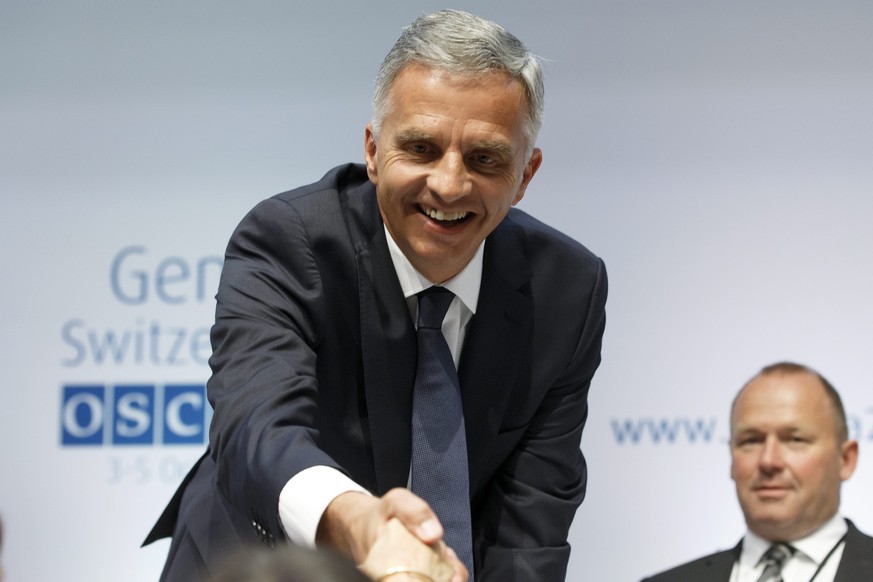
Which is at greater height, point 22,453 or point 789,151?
point 789,151

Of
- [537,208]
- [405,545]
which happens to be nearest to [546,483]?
[405,545]

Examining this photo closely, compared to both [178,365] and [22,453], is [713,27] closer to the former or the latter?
[178,365]

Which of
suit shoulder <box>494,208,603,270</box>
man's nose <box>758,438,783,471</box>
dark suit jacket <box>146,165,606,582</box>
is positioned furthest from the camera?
man's nose <box>758,438,783,471</box>

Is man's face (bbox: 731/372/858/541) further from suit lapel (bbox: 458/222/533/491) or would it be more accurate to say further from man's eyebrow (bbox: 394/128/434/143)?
man's eyebrow (bbox: 394/128/434/143)

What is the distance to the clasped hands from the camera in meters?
1.06

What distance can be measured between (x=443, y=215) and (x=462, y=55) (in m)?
0.24

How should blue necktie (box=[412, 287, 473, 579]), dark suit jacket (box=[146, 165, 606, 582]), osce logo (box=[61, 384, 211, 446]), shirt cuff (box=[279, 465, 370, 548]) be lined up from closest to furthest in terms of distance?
shirt cuff (box=[279, 465, 370, 548]) → dark suit jacket (box=[146, 165, 606, 582]) → blue necktie (box=[412, 287, 473, 579]) → osce logo (box=[61, 384, 211, 446])

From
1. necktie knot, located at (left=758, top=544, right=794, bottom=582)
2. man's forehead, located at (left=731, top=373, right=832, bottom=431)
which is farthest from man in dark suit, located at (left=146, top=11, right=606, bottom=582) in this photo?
man's forehead, located at (left=731, top=373, right=832, bottom=431)

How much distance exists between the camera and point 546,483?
208 centimetres

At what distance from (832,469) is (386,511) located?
2.16 meters

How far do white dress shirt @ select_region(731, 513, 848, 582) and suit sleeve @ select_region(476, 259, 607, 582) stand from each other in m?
1.01

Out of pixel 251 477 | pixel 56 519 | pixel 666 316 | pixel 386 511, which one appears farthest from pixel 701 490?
pixel 386 511

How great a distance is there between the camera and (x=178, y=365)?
3.52 m

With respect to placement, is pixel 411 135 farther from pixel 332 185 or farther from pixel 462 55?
pixel 332 185
